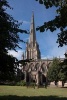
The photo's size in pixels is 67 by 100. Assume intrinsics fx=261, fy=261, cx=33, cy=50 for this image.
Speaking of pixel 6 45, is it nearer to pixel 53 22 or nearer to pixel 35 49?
pixel 53 22

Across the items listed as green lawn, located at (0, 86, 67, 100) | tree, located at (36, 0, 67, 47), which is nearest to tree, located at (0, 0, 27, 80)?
green lawn, located at (0, 86, 67, 100)

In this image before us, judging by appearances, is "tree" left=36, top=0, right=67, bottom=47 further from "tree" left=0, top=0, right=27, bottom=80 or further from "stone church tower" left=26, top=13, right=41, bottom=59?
"stone church tower" left=26, top=13, right=41, bottom=59

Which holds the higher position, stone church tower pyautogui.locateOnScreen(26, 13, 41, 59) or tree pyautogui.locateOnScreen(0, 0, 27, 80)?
stone church tower pyautogui.locateOnScreen(26, 13, 41, 59)

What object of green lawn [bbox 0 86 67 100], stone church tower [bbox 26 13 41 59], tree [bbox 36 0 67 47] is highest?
stone church tower [bbox 26 13 41 59]

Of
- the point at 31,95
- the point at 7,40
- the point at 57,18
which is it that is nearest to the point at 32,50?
the point at 31,95

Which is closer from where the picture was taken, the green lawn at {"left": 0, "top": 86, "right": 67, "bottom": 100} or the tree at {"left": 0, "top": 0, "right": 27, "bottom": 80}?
the tree at {"left": 0, "top": 0, "right": 27, "bottom": 80}

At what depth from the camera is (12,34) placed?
19.4 metres

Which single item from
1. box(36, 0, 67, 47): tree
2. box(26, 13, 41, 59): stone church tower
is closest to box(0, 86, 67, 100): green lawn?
box(36, 0, 67, 47): tree

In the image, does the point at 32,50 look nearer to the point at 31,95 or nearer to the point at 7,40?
Answer: the point at 31,95

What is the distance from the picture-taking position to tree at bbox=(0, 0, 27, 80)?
59.5 feet

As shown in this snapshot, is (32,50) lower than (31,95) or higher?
higher

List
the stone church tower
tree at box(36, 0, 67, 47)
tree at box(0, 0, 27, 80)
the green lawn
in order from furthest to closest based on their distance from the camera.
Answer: the stone church tower
the green lawn
tree at box(0, 0, 27, 80)
tree at box(36, 0, 67, 47)

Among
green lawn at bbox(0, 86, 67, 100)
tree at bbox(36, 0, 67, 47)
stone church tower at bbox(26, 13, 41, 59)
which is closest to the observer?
tree at bbox(36, 0, 67, 47)

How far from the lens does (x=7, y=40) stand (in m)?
18.3
